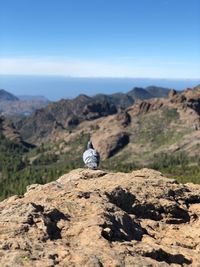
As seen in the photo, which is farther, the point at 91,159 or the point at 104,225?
the point at 91,159

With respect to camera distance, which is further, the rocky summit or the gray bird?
the gray bird

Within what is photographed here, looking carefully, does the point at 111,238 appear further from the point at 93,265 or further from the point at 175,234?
the point at 175,234

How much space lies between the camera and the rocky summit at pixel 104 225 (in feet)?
65.0

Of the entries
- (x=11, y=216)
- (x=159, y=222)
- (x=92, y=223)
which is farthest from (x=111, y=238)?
(x=159, y=222)

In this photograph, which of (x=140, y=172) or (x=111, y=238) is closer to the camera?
(x=111, y=238)

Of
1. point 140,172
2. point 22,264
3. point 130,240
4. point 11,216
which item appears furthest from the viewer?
point 140,172

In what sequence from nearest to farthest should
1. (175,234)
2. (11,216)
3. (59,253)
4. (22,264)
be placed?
(22,264) < (59,253) < (11,216) < (175,234)

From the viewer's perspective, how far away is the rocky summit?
19812 mm

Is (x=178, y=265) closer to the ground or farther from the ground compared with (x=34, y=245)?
closer to the ground

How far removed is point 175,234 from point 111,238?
654 centimetres

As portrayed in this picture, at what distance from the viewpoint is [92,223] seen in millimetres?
22984

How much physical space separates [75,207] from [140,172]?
12990 mm

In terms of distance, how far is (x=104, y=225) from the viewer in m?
23.2

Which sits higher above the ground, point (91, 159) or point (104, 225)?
point (104, 225)
